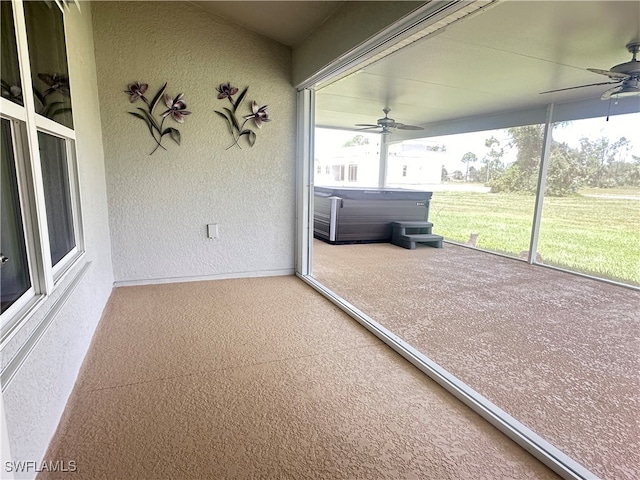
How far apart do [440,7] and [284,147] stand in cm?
207

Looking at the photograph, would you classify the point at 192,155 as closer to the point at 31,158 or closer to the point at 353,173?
the point at 31,158

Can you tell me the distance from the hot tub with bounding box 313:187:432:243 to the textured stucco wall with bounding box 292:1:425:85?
2524mm

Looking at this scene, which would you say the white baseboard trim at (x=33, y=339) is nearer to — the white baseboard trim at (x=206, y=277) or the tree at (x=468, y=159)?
the white baseboard trim at (x=206, y=277)

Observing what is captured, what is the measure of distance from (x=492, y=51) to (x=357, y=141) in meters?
6.31

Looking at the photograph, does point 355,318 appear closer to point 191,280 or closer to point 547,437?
point 547,437

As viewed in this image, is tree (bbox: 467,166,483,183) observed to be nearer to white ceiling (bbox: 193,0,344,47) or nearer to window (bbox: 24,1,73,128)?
white ceiling (bbox: 193,0,344,47)

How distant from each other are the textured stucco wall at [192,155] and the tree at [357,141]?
5.66m

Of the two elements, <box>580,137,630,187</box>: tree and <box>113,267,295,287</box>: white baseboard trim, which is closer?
<box>113,267,295,287</box>: white baseboard trim

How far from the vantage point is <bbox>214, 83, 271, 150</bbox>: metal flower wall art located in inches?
124

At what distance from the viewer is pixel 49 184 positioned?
1.56 metres

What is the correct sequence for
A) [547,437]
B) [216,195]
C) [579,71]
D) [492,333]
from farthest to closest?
[579,71]
[216,195]
[492,333]
[547,437]

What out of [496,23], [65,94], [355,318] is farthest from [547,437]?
[65,94]

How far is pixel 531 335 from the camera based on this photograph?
94.3 inches

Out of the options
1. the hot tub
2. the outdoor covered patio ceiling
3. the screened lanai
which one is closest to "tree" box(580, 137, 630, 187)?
the screened lanai
